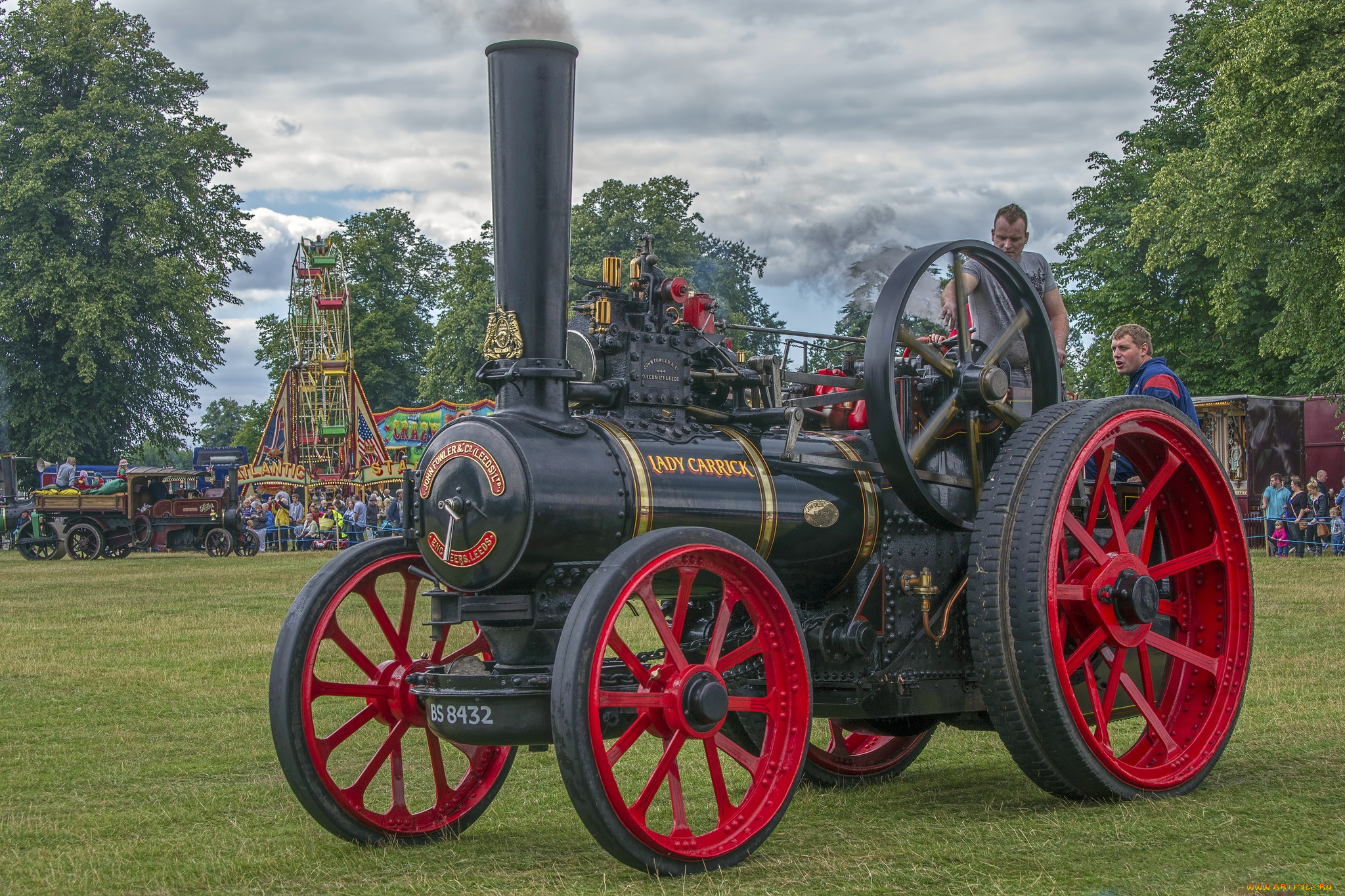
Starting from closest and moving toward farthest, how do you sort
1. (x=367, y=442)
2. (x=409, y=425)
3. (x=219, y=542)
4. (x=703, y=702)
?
(x=703, y=702)
(x=219, y=542)
(x=367, y=442)
(x=409, y=425)

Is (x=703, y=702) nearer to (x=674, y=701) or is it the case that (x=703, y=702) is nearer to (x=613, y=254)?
(x=674, y=701)

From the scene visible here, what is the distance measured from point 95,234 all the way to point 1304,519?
1134 inches

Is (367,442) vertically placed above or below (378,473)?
above

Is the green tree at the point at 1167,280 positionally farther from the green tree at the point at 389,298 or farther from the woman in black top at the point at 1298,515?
the green tree at the point at 389,298

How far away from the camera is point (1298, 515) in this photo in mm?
20734

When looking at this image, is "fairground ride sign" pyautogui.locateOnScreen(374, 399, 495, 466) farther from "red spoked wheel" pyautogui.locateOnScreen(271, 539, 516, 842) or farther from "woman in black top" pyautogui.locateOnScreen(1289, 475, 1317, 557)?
"red spoked wheel" pyautogui.locateOnScreen(271, 539, 516, 842)

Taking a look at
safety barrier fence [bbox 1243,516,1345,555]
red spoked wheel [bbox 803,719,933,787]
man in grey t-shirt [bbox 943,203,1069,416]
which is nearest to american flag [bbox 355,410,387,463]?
safety barrier fence [bbox 1243,516,1345,555]

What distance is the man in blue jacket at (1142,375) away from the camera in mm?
5453

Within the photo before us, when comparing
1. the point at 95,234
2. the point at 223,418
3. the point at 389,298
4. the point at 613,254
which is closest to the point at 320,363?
the point at 95,234

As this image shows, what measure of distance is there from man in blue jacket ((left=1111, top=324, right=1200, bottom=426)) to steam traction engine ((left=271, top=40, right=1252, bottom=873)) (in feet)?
1.27

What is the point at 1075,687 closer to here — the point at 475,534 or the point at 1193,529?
the point at 1193,529

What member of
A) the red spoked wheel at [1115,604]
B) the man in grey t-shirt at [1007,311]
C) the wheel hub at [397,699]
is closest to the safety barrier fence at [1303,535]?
the man in grey t-shirt at [1007,311]

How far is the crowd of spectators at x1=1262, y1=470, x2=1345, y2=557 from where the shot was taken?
65.9 feet

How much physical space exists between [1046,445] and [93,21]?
35.8 m
